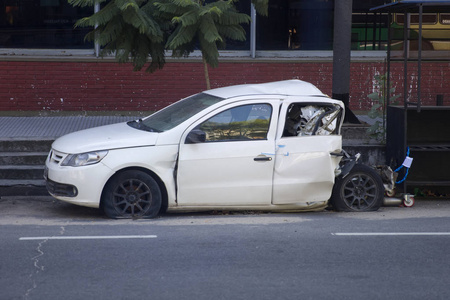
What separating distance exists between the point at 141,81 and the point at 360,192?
272 inches

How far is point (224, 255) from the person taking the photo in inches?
286

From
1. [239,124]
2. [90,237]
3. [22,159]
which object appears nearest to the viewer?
[90,237]

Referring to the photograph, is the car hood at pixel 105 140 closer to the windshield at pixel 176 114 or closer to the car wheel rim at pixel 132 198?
the windshield at pixel 176 114

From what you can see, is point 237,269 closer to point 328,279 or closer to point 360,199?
point 328,279

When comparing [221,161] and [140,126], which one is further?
[140,126]

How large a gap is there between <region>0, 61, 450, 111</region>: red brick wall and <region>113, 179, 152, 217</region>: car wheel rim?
21.9 feet

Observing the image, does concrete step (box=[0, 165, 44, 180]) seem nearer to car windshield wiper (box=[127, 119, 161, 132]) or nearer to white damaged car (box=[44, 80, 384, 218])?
white damaged car (box=[44, 80, 384, 218])

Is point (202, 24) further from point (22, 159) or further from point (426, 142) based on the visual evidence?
point (426, 142)

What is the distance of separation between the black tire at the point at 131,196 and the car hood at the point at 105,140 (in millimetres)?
351

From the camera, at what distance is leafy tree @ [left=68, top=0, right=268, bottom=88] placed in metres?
10.8

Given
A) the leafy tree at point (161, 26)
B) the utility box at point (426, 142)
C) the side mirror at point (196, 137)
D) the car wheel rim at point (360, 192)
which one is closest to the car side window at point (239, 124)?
the side mirror at point (196, 137)

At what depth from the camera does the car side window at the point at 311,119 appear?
938 centimetres

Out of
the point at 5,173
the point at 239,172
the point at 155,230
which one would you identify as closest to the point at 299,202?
the point at 239,172

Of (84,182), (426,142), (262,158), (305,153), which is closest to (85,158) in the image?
(84,182)
